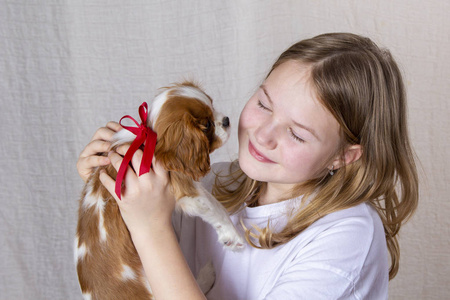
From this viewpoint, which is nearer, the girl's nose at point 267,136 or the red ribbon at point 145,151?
the red ribbon at point 145,151

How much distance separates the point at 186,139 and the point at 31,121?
1.27 meters

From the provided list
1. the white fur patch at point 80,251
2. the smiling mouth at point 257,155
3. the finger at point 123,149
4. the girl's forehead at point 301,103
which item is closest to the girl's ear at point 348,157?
the girl's forehead at point 301,103

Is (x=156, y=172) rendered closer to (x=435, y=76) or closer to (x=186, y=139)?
(x=186, y=139)

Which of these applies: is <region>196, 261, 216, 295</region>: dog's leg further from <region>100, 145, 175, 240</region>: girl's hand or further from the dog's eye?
the dog's eye

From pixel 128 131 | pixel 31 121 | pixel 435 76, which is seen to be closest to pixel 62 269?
pixel 31 121

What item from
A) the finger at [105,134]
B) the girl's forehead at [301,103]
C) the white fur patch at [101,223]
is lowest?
the white fur patch at [101,223]

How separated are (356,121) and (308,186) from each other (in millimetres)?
275

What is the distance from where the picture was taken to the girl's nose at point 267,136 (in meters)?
1.52

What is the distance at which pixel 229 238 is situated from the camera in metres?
1.59

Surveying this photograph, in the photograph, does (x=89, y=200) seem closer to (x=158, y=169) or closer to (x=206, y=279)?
(x=158, y=169)

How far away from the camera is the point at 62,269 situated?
2598mm

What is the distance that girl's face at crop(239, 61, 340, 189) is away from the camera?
59.2 inches

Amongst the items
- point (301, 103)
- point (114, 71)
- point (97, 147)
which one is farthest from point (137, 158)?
point (114, 71)

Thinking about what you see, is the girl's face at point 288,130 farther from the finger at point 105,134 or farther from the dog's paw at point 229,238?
the finger at point 105,134
